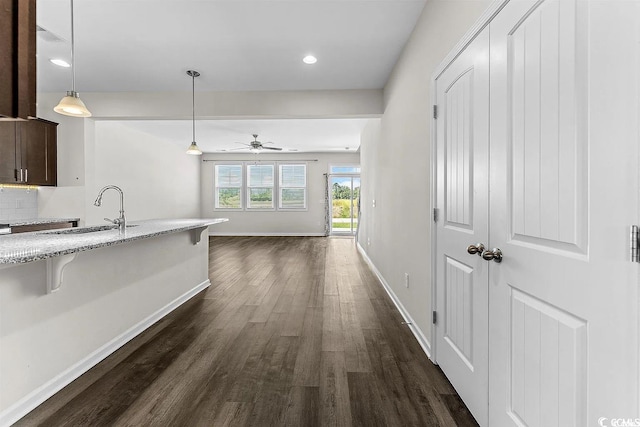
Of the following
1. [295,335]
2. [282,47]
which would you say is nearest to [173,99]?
[282,47]

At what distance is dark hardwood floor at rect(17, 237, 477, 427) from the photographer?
1.64m

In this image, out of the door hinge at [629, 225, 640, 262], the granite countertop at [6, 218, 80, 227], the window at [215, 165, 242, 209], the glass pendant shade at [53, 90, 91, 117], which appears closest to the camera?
the door hinge at [629, 225, 640, 262]

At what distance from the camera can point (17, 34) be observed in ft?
1.99

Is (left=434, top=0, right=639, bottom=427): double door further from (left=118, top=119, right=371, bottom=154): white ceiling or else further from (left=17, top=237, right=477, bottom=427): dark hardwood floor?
(left=118, top=119, right=371, bottom=154): white ceiling

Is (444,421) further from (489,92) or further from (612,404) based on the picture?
(489,92)

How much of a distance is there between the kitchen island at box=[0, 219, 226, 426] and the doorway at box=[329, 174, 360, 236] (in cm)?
745

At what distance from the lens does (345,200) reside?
400 inches

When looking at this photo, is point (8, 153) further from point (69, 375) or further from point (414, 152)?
point (414, 152)

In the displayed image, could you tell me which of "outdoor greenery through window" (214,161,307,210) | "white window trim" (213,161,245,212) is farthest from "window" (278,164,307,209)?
"white window trim" (213,161,245,212)

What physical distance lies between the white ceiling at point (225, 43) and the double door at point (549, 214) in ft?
4.86

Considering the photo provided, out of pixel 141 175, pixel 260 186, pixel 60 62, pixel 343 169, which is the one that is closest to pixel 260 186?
pixel 260 186

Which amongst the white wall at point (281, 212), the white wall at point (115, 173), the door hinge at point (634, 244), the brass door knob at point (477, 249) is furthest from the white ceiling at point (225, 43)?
the white wall at point (281, 212)

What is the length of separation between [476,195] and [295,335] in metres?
1.83

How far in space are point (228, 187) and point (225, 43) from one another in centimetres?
763
